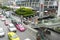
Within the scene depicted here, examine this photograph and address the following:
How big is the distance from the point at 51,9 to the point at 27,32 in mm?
43812

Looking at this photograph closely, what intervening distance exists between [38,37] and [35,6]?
188 feet

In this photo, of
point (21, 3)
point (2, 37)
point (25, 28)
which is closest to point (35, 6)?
point (21, 3)

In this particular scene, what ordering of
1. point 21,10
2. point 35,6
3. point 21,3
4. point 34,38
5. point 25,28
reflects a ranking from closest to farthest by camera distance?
point 34,38, point 25,28, point 21,10, point 35,6, point 21,3

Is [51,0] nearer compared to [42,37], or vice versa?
[42,37]

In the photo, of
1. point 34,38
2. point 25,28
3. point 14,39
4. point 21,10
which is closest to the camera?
point 14,39

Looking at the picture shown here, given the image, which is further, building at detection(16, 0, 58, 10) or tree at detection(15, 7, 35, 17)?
building at detection(16, 0, 58, 10)

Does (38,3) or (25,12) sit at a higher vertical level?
(38,3)

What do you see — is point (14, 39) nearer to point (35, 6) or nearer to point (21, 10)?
point (21, 10)

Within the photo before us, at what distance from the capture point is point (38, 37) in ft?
128

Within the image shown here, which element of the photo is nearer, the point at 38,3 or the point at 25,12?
the point at 25,12

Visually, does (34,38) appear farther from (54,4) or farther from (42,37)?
(54,4)

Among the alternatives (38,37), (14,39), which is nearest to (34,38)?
(38,37)

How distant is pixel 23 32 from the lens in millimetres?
48281

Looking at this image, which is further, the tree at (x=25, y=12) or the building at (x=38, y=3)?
the building at (x=38, y=3)
